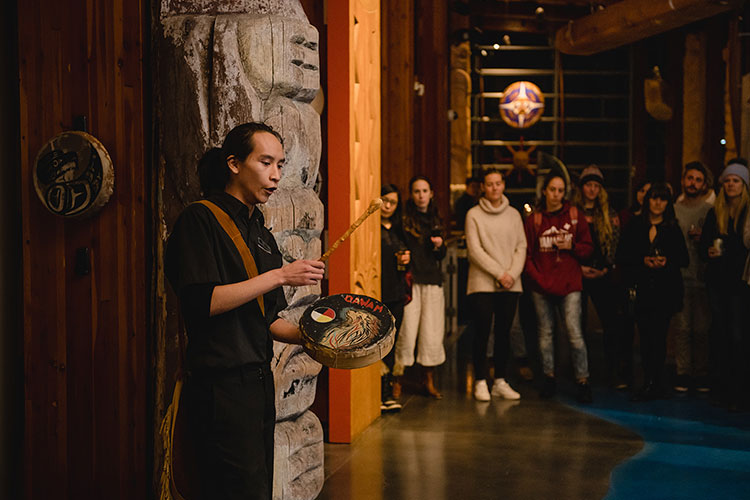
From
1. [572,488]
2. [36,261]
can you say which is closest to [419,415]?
[572,488]

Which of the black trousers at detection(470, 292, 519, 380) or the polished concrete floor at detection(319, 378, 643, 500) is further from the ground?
the black trousers at detection(470, 292, 519, 380)

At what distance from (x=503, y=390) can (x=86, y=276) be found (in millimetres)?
3570

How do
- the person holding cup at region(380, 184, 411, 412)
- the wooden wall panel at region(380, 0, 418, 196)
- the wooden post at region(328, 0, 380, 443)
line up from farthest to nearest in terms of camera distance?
the wooden wall panel at region(380, 0, 418, 196), the person holding cup at region(380, 184, 411, 412), the wooden post at region(328, 0, 380, 443)

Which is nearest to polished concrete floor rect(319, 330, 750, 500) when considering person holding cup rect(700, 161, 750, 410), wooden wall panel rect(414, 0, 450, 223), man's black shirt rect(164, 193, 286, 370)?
person holding cup rect(700, 161, 750, 410)

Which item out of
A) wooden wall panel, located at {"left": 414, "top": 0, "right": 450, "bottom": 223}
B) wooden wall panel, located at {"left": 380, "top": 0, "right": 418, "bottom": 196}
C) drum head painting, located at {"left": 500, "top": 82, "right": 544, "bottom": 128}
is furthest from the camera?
drum head painting, located at {"left": 500, "top": 82, "right": 544, "bottom": 128}

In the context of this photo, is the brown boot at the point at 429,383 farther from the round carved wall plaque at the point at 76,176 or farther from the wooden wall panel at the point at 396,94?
the round carved wall plaque at the point at 76,176

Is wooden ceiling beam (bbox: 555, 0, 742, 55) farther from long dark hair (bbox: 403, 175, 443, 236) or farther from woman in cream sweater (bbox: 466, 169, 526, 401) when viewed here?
→ long dark hair (bbox: 403, 175, 443, 236)

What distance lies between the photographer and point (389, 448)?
16.7 ft

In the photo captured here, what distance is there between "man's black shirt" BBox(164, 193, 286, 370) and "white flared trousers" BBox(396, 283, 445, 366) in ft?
12.0

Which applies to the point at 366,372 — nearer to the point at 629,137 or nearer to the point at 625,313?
the point at 625,313

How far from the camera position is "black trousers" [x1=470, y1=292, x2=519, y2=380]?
247 inches

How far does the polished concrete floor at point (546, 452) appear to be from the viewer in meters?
4.38

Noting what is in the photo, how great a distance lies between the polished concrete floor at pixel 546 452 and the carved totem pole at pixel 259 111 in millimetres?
933

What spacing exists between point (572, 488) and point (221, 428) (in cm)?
243
